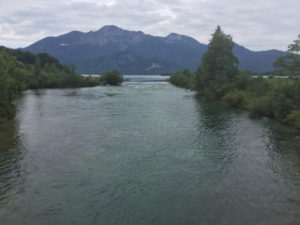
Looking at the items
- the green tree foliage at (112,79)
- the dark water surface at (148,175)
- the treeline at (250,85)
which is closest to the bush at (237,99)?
Result: the treeline at (250,85)

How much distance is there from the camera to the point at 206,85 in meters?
89.2

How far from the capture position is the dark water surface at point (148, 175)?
1548 cm

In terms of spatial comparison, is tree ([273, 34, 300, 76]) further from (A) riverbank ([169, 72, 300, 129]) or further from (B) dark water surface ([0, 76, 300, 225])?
(B) dark water surface ([0, 76, 300, 225])

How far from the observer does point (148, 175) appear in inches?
836

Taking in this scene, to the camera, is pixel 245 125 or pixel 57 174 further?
pixel 245 125

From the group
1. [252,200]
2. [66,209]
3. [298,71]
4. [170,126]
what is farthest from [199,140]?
[298,71]

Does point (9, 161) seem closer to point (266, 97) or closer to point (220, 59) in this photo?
point (266, 97)

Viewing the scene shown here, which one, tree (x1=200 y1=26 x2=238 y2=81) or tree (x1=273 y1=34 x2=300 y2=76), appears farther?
tree (x1=200 y1=26 x2=238 y2=81)

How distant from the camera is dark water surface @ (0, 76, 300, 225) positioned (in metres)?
15.5

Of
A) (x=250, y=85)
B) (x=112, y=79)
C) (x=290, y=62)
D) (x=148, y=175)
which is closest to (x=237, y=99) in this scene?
(x=250, y=85)

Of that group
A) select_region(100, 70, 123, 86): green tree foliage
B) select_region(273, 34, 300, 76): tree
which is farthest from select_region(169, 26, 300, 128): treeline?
select_region(100, 70, 123, 86): green tree foliage

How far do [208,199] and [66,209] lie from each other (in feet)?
32.7

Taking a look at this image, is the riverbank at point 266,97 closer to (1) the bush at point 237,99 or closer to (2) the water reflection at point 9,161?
(1) the bush at point 237,99

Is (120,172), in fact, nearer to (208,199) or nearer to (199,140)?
(208,199)
